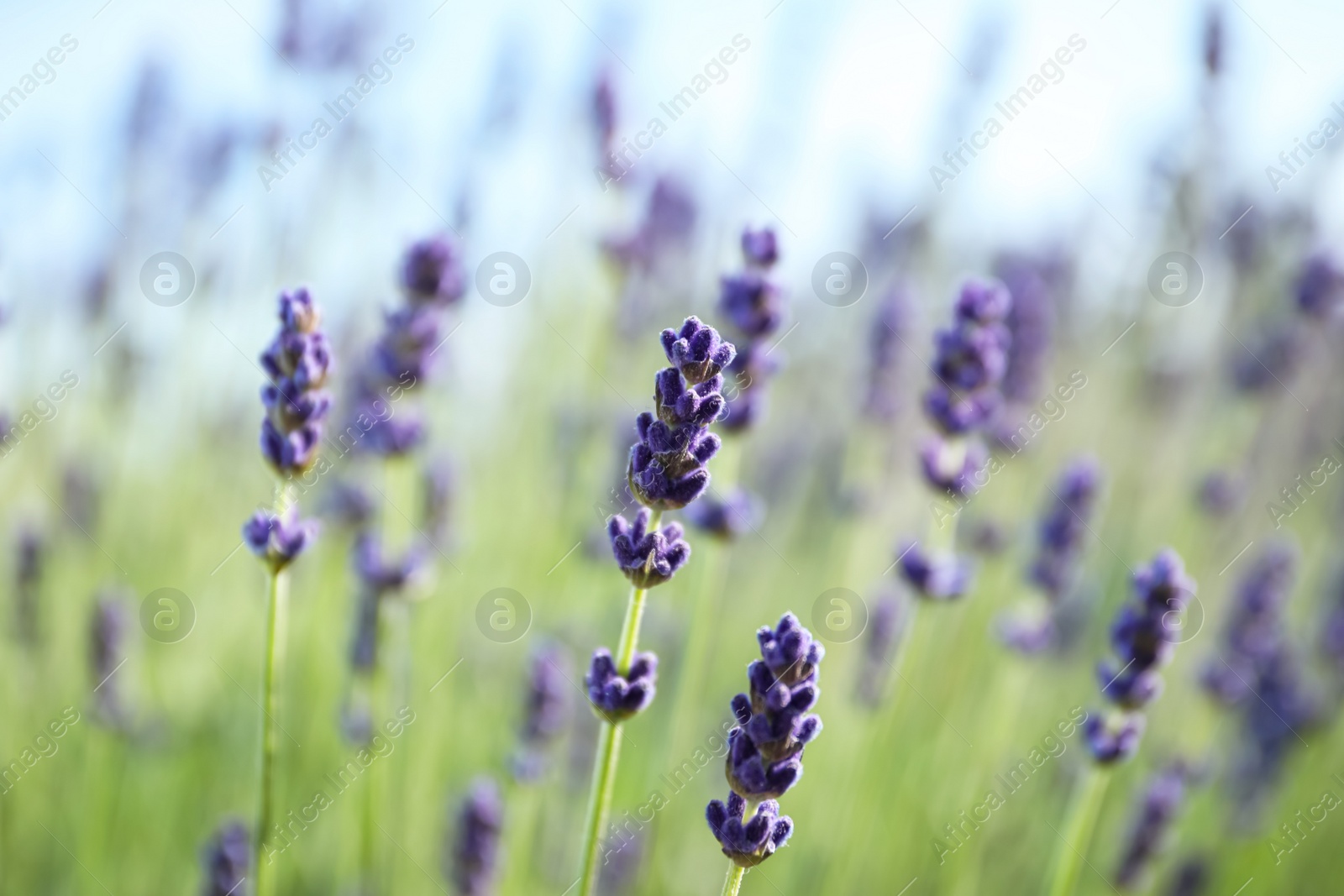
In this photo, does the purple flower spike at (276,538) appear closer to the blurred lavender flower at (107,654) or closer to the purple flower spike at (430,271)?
the purple flower spike at (430,271)

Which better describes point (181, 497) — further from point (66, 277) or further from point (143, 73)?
point (143, 73)

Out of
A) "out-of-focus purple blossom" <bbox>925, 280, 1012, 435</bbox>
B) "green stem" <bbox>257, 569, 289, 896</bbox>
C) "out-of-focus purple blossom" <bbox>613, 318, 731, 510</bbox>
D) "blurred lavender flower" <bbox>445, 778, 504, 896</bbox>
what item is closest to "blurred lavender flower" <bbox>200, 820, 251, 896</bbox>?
"green stem" <bbox>257, 569, 289, 896</bbox>

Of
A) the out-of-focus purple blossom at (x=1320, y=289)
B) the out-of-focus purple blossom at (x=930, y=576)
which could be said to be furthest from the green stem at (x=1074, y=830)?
the out-of-focus purple blossom at (x=1320, y=289)

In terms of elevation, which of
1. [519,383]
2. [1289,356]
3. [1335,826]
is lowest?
[1335,826]

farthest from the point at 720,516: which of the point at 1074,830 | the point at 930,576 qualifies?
the point at 1074,830

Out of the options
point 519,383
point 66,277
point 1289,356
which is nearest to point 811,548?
point 519,383

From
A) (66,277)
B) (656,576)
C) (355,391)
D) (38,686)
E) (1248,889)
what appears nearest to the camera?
(656,576)

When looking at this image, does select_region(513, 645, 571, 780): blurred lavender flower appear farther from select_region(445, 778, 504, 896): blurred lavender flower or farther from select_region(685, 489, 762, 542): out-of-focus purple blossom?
select_region(685, 489, 762, 542): out-of-focus purple blossom
